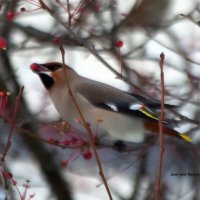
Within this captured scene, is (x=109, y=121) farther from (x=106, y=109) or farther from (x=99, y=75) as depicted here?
(x=99, y=75)

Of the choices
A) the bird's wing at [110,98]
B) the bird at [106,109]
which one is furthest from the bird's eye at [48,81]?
the bird's wing at [110,98]

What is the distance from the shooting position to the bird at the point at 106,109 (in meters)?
2.64

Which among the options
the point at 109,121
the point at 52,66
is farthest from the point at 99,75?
the point at 109,121

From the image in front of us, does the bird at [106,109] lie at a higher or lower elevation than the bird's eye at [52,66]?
lower

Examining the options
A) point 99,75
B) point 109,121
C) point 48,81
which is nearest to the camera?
point 109,121

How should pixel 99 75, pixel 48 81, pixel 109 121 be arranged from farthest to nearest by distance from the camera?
pixel 99 75, pixel 48 81, pixel 109 121

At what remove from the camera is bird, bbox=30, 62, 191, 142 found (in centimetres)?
264

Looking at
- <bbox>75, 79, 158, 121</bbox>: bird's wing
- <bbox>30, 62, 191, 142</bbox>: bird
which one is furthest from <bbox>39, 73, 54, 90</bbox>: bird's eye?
<bbox>75, 79, 158, 121</bbox>: bird's wing

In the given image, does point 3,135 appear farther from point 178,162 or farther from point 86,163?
point 178,162

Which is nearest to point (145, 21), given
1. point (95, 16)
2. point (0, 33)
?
point (95, 16)

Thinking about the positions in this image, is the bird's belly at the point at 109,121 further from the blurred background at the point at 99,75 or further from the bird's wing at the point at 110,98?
the blurred background at the point at 99,75

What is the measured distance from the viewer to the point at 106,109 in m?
2.80

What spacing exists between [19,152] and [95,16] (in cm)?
107

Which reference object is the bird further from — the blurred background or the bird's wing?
the blurred background
